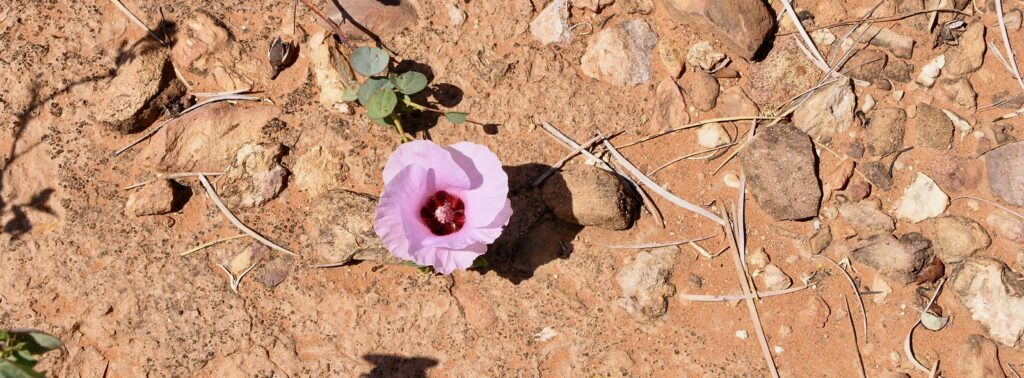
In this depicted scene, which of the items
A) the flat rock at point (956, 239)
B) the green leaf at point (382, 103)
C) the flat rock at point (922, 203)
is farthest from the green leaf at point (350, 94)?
the flat rock at point (956, 239)

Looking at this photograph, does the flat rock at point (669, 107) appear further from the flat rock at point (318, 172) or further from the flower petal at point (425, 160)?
the flat rock at point (318, 172)

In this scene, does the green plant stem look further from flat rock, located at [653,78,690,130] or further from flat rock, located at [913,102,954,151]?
flat rock, located at [913,102,954,151]

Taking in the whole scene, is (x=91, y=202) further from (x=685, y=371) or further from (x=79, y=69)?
(x=685, y=371)

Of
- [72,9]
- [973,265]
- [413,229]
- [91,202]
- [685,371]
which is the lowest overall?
[685,371]

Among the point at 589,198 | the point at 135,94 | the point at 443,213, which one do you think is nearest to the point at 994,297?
the point at 589,198

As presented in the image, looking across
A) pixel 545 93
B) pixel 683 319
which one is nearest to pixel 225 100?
pixel 545 93
